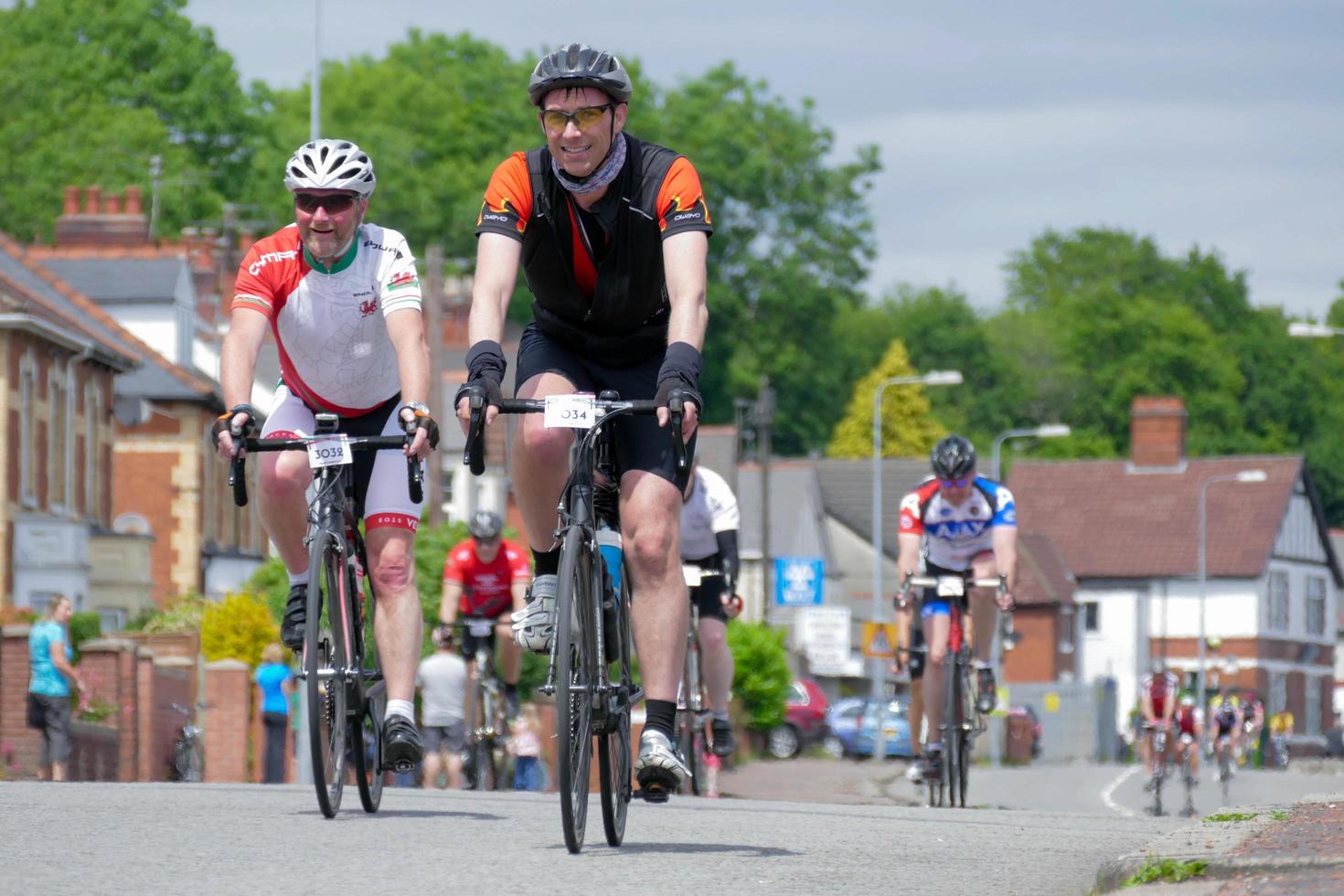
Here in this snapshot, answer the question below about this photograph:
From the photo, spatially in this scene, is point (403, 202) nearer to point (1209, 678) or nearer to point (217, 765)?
point (1209, 678)

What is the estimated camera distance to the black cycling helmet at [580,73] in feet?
26.3

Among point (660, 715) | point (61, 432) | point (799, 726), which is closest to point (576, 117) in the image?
point (660, 715)

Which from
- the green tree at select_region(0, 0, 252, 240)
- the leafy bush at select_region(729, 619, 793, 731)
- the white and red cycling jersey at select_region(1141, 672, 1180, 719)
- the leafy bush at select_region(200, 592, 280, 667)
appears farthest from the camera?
the green tree at select_region(0, 0, 252, 240)

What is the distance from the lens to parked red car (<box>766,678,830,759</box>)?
49.7 m

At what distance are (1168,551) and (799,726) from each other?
49023mm

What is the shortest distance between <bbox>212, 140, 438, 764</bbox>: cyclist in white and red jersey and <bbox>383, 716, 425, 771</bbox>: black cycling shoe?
0.08 m

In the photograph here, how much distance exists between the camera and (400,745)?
9.52 m

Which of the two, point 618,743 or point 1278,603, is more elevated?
point 618,743

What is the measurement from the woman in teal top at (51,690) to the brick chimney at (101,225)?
40.0 metres

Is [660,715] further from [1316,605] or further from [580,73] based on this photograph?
[1316,605]

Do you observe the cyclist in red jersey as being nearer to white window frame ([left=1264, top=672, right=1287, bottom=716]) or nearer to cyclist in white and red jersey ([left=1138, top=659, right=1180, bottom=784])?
cyclist in white and red jersey ([left=1138, top=659, right=1180, bottom=784])

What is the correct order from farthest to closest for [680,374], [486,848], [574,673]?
[486,848], [574,673], [680,374]

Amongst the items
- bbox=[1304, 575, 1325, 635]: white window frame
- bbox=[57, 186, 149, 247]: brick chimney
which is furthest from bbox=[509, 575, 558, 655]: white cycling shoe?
bbox=[1304, 575, 1325, 635]: white window frame

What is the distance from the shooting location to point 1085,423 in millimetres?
118438
